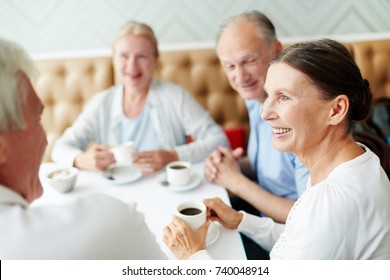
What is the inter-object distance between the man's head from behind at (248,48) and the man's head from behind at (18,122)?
0.76 meters

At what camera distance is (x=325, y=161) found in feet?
2.59

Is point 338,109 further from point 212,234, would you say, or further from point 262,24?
point 262,24

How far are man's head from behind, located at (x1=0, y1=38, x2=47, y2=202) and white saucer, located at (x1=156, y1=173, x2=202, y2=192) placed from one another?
1.79 ft

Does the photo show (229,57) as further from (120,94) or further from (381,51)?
(381,51)

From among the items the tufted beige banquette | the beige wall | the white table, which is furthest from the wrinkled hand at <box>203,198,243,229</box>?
the tufted beige banquette

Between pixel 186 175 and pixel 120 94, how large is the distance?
2.13 ft

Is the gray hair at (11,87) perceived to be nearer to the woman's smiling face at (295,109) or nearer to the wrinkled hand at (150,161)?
the woman's smiling face at (295,109)

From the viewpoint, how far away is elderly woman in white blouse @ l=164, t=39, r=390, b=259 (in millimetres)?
673

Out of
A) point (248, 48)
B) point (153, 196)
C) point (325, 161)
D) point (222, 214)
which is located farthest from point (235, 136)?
point (325, 161)

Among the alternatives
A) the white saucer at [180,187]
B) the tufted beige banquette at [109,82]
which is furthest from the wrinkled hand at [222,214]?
the tufted beige banquette at [109,82]

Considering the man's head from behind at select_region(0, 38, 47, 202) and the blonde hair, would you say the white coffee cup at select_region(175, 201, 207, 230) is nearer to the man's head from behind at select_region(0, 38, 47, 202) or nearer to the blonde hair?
the man's head from behind at select_region(0, 38, 47, 202)

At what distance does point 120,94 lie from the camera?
1634 mm

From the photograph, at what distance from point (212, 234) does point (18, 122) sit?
54 cm
